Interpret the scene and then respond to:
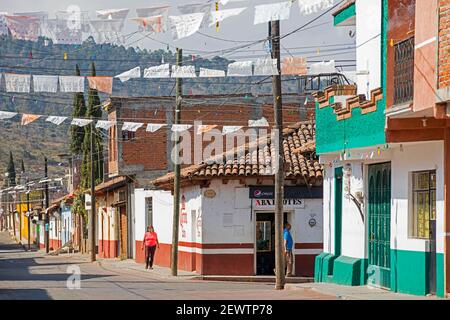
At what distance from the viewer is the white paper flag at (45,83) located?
1037 inches

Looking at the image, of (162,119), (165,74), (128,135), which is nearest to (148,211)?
(128,135)

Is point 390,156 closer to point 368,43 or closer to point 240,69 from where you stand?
point 368,43

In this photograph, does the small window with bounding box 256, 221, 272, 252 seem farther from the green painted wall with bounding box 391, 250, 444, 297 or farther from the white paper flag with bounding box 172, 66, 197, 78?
the green painted wall with bounding box 391, 250, 444, 297

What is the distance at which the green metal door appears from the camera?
23844 mm

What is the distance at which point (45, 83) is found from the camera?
26719mm

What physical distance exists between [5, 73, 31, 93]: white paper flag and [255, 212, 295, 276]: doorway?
12869mm

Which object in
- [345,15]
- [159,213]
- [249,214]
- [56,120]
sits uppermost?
[345,15]

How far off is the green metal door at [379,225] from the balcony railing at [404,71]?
3.56 metres

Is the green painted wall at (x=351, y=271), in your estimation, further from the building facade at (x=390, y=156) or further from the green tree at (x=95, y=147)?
the green tree at (x=95, y=147)

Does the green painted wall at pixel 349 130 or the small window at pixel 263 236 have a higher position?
the green painted wall at pixel 349 130

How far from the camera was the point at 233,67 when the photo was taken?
25.4 metres

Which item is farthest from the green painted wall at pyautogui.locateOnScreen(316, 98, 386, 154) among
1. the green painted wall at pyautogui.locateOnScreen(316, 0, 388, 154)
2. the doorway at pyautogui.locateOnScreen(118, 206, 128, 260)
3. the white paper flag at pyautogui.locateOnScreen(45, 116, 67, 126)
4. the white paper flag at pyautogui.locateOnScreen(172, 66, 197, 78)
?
the doorway at pyautogui.locateOnScreen(118, 206, 128, 260)

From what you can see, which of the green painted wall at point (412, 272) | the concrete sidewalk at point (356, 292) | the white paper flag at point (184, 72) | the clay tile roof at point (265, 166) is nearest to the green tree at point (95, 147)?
the clay tile roof at point (265, 166)

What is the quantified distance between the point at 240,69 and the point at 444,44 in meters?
8.18
